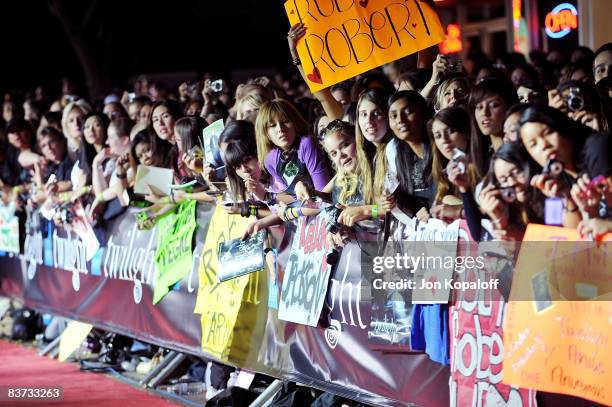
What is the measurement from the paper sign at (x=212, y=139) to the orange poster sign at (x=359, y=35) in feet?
3.26

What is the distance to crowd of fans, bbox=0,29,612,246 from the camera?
4.84 metres

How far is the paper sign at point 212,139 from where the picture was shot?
7578 mm

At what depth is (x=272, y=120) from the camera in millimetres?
7055

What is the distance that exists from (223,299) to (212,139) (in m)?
1.12

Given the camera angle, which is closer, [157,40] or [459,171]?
[459,171]

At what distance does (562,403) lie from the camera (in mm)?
5043

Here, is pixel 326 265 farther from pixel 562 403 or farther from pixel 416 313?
pixel 562 403

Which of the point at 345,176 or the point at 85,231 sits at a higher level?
the point at 345,176

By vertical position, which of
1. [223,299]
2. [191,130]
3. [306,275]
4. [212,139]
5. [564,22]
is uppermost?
[564,22]

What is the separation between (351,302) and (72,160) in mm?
4852

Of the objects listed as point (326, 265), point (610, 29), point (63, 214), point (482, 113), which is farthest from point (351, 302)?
point (610, 29)

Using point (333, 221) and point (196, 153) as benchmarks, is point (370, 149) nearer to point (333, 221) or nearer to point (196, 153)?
point (333, 221)

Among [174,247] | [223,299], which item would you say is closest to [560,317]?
[223,299]

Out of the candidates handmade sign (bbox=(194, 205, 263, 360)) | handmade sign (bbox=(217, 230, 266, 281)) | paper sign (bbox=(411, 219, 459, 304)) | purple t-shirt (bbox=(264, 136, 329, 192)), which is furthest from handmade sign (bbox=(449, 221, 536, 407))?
handmade sign (bbox=(194, 205, 263, 360))
